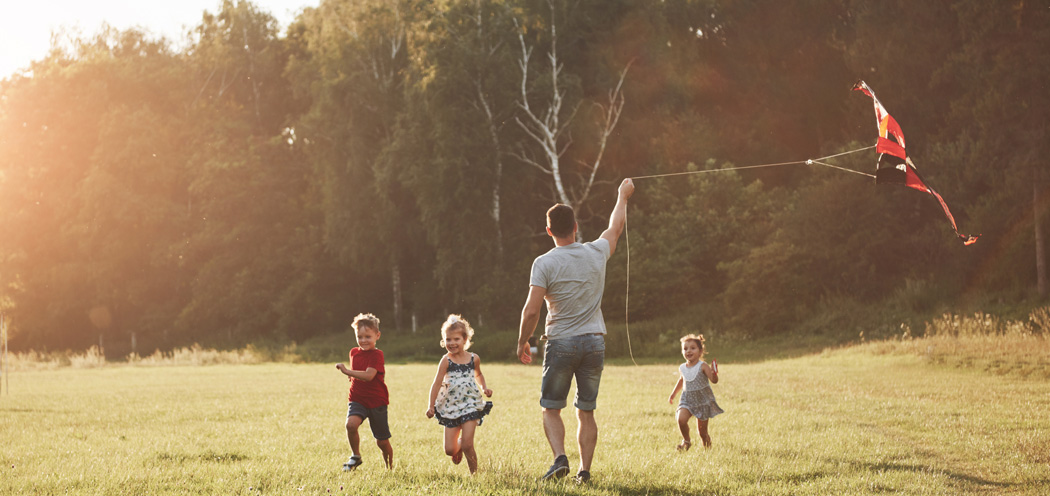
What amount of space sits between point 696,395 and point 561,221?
348cm

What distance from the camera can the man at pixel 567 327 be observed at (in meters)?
7.44

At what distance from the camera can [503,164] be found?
136ft

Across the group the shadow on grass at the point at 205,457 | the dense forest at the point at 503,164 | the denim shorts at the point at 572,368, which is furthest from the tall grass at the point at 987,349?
the shadow on grass at the point at 205,457

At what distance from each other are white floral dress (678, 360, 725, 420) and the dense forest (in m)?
23.7

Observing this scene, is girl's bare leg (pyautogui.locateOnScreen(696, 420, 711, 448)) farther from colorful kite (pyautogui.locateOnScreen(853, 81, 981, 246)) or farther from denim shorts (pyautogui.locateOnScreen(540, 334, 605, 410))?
colorful kite (pyautogui.locateOnScreen(853, 81, 981, 246))

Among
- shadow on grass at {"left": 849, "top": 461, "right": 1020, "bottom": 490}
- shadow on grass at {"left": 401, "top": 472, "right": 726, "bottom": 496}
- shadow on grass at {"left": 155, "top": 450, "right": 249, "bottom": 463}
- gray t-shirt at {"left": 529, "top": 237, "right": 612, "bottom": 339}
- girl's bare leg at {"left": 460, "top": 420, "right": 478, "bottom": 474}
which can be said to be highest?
gray t-shirt at {"left": 529, "top": 237, "right": 612, "bottom": 339}

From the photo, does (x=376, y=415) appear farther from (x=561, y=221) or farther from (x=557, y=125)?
(x=557, y=125)

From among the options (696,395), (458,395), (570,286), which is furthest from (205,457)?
(696,395)

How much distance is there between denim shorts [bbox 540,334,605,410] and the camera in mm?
7449

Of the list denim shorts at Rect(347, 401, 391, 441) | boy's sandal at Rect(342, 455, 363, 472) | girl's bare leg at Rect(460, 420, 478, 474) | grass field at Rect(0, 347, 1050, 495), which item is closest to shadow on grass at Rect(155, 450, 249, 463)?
grass field at Rect(0, 347, 1050, 495)

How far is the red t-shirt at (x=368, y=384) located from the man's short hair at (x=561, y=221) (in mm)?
2074

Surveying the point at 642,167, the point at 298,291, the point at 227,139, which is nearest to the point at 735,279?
the point at 642,167

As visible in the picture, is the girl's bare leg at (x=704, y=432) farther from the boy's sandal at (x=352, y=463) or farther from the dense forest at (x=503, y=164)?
the dense forest at (x=503, y=164)

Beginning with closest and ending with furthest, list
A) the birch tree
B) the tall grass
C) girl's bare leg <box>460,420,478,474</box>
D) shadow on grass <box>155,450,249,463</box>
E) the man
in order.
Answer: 1. the man
2. girl's bare leg <box>460,420,478,474</box>
3. shadow on grass <box>155,450,249,463</box>
4. the tall grass
5. the birch tree
